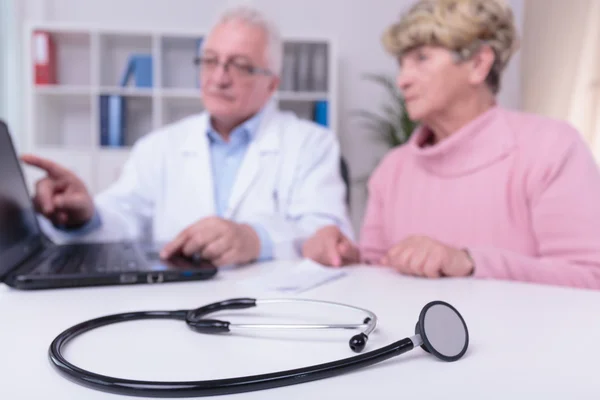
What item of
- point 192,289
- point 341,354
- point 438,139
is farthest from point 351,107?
point 341,354

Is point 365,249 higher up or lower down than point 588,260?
lower down

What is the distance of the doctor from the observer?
4.69ft

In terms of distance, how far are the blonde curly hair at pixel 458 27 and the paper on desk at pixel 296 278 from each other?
0.63m

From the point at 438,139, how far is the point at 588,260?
→ 51 cm

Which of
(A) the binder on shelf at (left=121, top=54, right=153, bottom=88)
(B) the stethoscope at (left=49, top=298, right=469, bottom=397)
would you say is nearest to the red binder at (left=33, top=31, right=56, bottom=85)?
(A) the binder on shelf at (left=121, top=54, right=153, bottom=88)

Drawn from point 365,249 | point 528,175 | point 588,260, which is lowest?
point 365,249

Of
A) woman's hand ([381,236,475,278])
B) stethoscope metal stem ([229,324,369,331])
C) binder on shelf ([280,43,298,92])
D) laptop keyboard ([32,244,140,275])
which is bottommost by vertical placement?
laptop keyboard ([32,244,140,275])

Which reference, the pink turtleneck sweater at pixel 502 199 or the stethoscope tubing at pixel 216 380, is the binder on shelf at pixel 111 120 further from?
the stethoscope tubing at pixel 216 380

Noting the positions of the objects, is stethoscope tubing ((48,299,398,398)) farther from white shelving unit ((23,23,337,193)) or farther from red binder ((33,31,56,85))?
red binder ((33,31,56,85))

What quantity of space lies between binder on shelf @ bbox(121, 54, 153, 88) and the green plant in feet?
4.67

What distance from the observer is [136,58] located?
10.4 feet

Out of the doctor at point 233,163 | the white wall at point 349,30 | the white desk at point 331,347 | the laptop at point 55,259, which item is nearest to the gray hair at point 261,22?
the doctor at point 233,163

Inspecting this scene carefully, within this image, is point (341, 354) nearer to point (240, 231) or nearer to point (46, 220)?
point (240, 231)

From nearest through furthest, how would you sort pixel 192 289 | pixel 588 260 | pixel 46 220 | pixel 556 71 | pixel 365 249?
pixel 192 289, pixel 588 260, pixel 46 220, pixel 365 249, pixel 556 71
